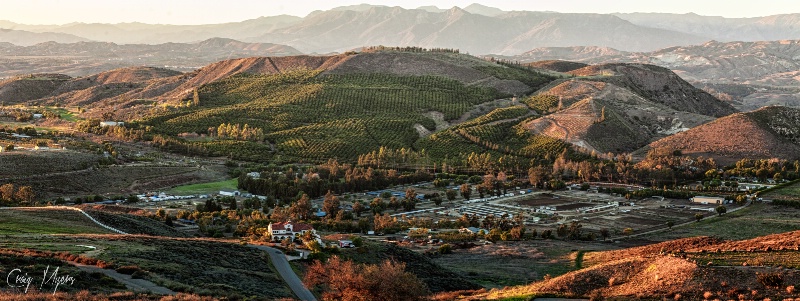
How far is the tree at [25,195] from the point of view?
68.9 m

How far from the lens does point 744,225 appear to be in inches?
2549

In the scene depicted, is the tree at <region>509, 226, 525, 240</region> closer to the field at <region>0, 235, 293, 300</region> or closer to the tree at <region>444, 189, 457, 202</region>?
the tree at <region>444, 189, 457, 202</region>

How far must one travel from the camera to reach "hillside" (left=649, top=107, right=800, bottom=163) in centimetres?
10694

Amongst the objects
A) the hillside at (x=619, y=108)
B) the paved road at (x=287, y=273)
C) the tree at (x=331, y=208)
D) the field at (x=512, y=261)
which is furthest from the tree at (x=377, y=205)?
the hillside at (x=619, y=108)

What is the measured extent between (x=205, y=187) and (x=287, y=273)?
5360cm

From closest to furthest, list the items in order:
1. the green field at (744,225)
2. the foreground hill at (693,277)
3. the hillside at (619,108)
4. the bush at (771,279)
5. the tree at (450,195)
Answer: the foreground hill at (693,277)
the bush at (771,279)
the green field at (744,225)
the tree at (450,195)
the hillside at (619,108)

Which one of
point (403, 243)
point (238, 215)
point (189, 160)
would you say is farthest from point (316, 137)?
point (403, 243)

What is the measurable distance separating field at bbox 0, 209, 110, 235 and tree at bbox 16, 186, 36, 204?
1643 centimetres

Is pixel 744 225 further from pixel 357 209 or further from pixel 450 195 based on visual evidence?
pixel 357 209

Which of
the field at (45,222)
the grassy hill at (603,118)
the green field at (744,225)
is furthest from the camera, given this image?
the grassy hill at (603,118)

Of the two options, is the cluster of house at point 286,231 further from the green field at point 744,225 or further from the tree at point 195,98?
the tree at point 195,98

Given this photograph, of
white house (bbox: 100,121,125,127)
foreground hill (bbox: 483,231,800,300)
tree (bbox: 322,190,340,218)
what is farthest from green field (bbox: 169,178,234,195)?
foreground hill (bbox: 483,231,800,300)

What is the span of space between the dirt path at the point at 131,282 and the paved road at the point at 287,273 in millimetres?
6358

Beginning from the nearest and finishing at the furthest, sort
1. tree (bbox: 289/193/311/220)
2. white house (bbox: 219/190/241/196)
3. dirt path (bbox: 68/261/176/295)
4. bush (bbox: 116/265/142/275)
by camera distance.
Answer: dirt path (bbox: 68/261/176/295) → bush (bbox: 116/265/142/275) → tree (bbox: 289/193/311/220) → white house (bbox: 219/190/241/196)
